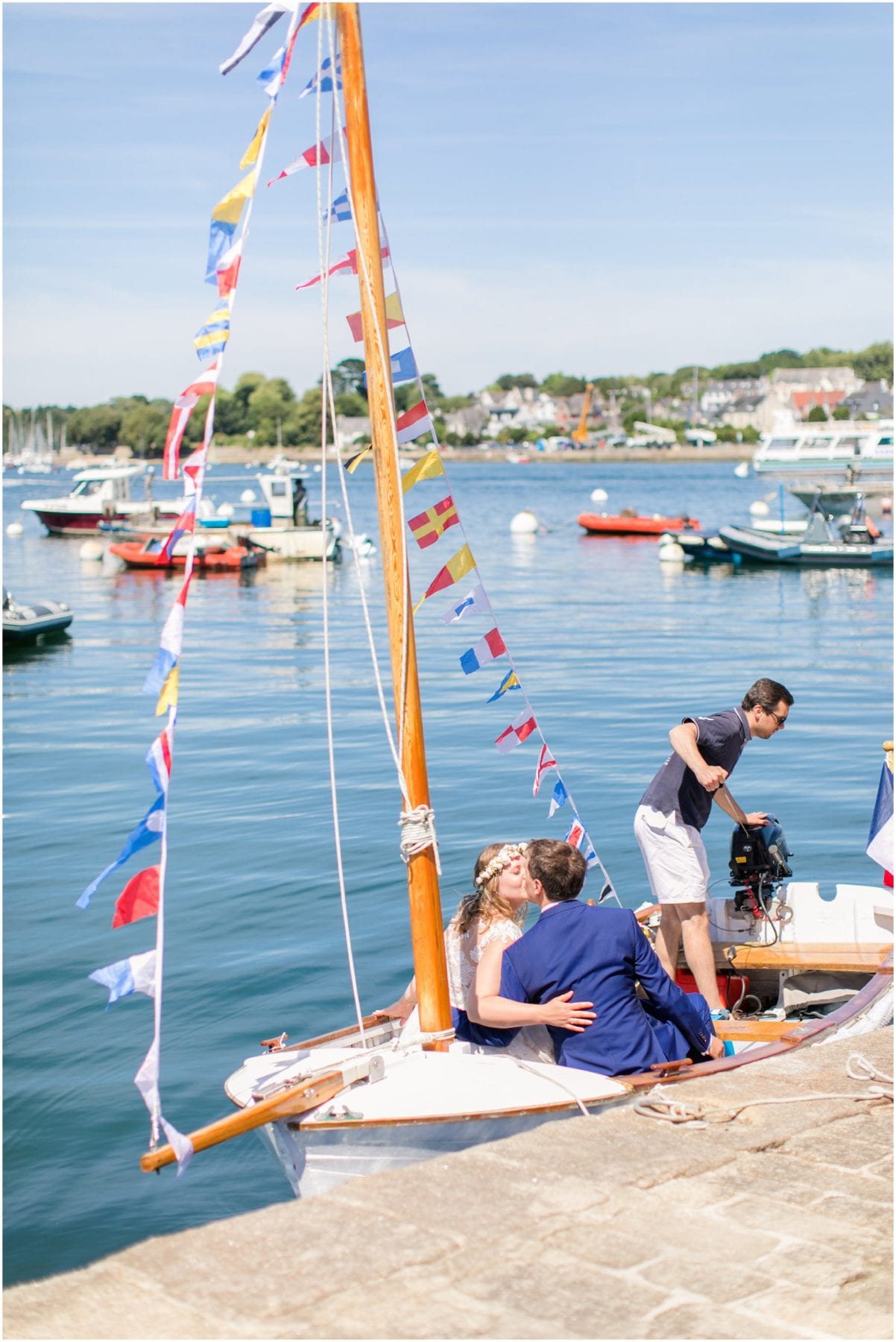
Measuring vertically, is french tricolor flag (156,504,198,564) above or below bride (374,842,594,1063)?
above

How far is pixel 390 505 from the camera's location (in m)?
6.14

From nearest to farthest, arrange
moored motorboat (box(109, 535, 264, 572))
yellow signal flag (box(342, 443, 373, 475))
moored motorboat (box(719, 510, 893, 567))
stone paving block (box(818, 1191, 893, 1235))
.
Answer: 1. stone paving block (box(818, 1191, 893, 1235))
2. yellow signal flag (box(342, 443, 373, 475))
3. moored motorboat (box(719, 510, 893, 567))
4. moored motorboat (box(109, 535, 264, 572))

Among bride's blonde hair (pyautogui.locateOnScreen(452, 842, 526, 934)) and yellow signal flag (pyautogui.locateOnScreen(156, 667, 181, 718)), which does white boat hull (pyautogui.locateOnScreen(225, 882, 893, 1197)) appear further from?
yellow signal flag (pyautogui.locateOnScreen(156, 667, 181, 718))

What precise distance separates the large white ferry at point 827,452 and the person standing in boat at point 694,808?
68827mm

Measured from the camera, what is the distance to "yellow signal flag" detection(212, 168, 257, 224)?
5625 mm

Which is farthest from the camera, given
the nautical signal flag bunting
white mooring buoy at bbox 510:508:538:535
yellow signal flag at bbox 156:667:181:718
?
white mooring buoy at bbox 510:508:538:535

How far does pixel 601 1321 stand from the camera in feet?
13.1

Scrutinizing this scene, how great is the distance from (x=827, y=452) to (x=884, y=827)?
75.3 meters

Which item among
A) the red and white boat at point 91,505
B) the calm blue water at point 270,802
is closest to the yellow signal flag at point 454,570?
the calm blue water at point 270,802

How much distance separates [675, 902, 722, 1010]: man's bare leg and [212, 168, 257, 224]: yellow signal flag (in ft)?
14.6

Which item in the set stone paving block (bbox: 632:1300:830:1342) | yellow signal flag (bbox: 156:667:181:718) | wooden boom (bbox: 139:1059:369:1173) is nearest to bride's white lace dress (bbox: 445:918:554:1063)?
wooden boom (bbox: 139:1059:369:1173)

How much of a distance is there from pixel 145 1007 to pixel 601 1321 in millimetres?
6882

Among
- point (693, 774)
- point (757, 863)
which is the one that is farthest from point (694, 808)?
point (757, 863)

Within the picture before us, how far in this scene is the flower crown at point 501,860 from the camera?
254 inches
